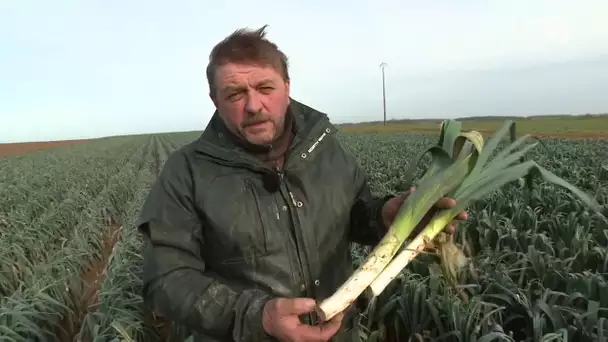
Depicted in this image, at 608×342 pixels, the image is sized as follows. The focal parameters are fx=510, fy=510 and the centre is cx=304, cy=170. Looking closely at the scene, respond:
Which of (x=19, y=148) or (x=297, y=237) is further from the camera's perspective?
(x=19, y=148)

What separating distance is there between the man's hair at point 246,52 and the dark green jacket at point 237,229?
21 cm

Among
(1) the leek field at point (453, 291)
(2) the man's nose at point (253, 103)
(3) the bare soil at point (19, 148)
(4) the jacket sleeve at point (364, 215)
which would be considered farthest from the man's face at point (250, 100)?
(3) the bare soil at point (19, 148)

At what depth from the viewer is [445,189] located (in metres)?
2.03

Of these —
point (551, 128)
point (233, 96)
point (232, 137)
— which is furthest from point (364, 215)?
point (551, 128)

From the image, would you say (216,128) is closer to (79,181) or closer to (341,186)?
(341,186)

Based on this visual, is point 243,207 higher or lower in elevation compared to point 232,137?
lower

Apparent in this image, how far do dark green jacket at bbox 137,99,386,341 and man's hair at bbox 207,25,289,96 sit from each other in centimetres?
21

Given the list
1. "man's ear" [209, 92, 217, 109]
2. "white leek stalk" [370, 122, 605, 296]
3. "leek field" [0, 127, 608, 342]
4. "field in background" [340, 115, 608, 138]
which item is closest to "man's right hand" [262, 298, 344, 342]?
"white leek stalk" [370, 122, 605, 296]

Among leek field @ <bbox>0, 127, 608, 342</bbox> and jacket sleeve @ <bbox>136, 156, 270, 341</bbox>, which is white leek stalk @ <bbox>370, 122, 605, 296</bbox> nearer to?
leek field @ <bbox>0, 127, 608, 342</bbox>

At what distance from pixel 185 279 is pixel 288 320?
1.44ft

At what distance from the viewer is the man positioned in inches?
71.8

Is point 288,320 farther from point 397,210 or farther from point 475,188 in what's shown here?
point 475,188

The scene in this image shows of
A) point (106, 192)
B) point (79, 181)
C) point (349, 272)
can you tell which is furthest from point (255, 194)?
point (79, 181)

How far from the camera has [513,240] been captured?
14.1ft
